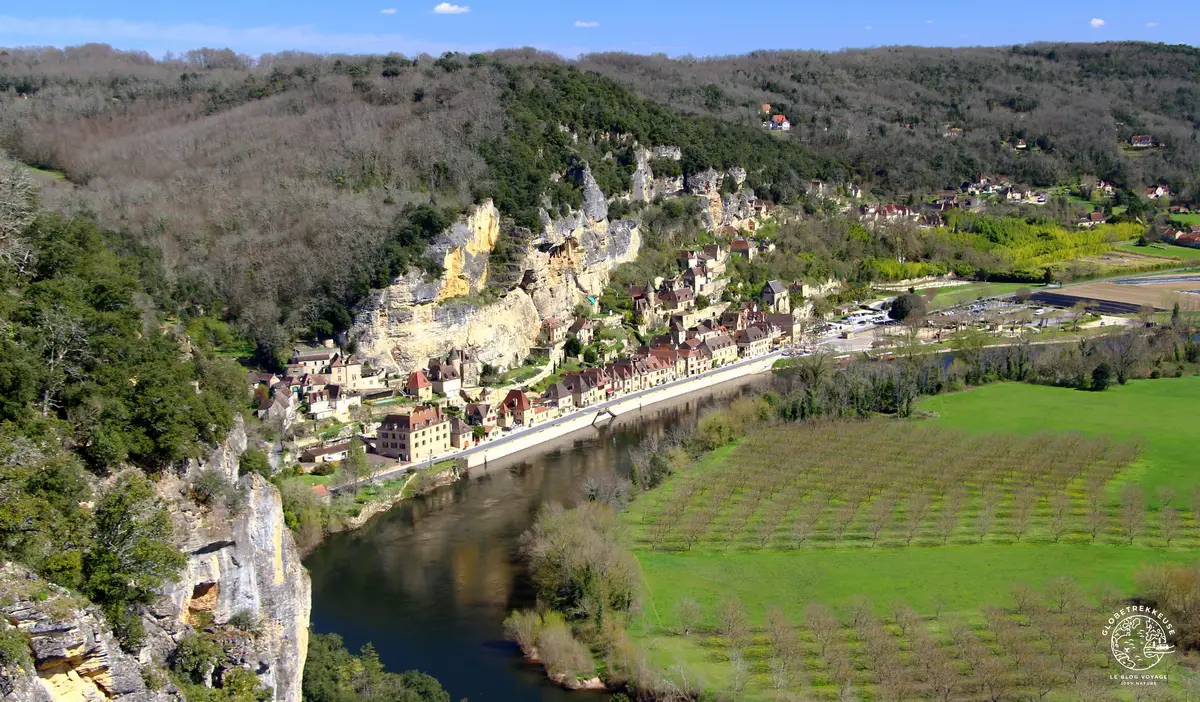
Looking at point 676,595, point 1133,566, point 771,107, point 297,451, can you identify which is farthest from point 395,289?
point 771,107

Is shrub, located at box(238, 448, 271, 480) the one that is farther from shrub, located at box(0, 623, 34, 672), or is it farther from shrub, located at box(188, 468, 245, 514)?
shrub, located at box(0, 623, 34, 672)

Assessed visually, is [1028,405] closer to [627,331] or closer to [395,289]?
[627,331]

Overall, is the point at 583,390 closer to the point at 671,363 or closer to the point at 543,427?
the point at 543,427

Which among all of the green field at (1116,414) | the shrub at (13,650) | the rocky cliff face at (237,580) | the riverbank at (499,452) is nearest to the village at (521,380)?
the riverbank at (499,452)

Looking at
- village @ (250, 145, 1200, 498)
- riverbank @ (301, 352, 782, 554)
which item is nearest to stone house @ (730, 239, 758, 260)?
village @ (250, 145, 1200, 498)

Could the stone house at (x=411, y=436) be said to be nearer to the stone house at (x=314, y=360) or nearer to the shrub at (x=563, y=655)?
the stone house at (x=314, y=360)

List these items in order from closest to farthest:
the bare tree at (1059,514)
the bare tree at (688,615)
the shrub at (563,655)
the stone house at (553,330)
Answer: the shrub at (563,655)
the bare tree at (688,615)
the bare tree at (1059,514)
the stone house at (553,330)
